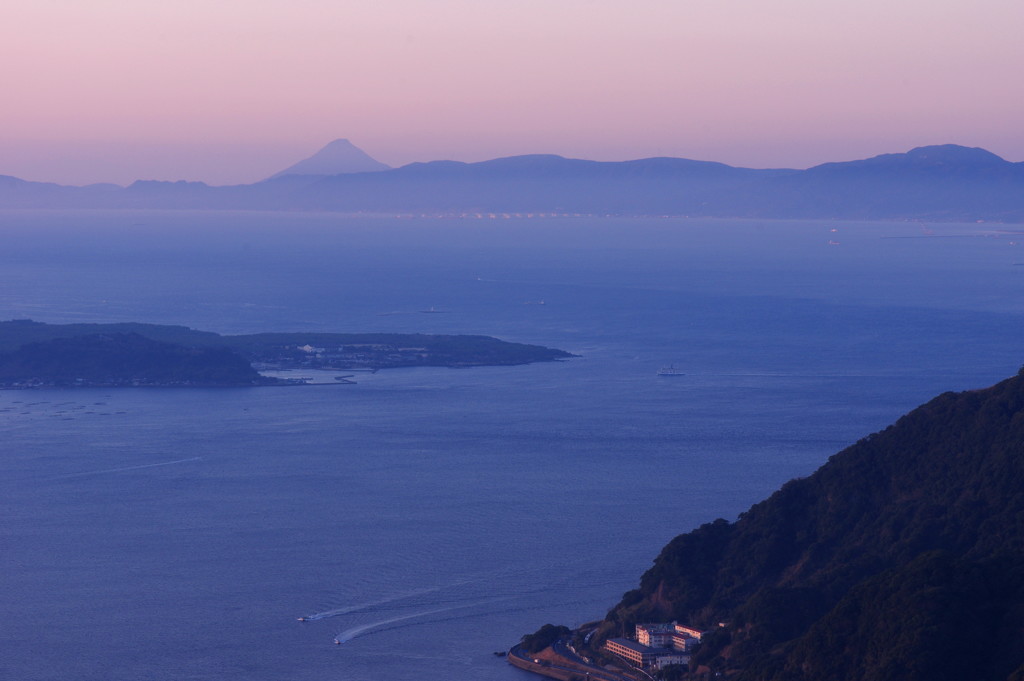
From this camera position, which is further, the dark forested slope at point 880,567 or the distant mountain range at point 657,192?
the distant mountain range at point 657,192

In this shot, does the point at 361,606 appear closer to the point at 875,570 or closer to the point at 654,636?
the point at 654,636

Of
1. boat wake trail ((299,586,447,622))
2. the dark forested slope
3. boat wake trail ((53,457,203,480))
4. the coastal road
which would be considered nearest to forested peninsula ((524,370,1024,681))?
the dark forested slope

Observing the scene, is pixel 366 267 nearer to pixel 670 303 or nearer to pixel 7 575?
pixel 670 303

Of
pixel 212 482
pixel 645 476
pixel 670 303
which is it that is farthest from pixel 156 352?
pixel 670 303

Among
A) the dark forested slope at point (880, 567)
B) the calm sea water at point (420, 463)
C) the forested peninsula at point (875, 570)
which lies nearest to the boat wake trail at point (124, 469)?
the calm sea water at point (420, 463)

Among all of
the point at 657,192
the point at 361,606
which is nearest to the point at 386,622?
the point at 361,606

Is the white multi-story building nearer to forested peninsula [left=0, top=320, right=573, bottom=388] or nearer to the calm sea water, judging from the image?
the calm sea water

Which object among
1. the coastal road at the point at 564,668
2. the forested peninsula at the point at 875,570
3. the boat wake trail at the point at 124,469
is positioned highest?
the forested peninsula at the point at 875,570

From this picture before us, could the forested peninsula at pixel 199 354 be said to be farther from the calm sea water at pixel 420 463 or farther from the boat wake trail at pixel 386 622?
the boat wake trail at pixel 386 622
